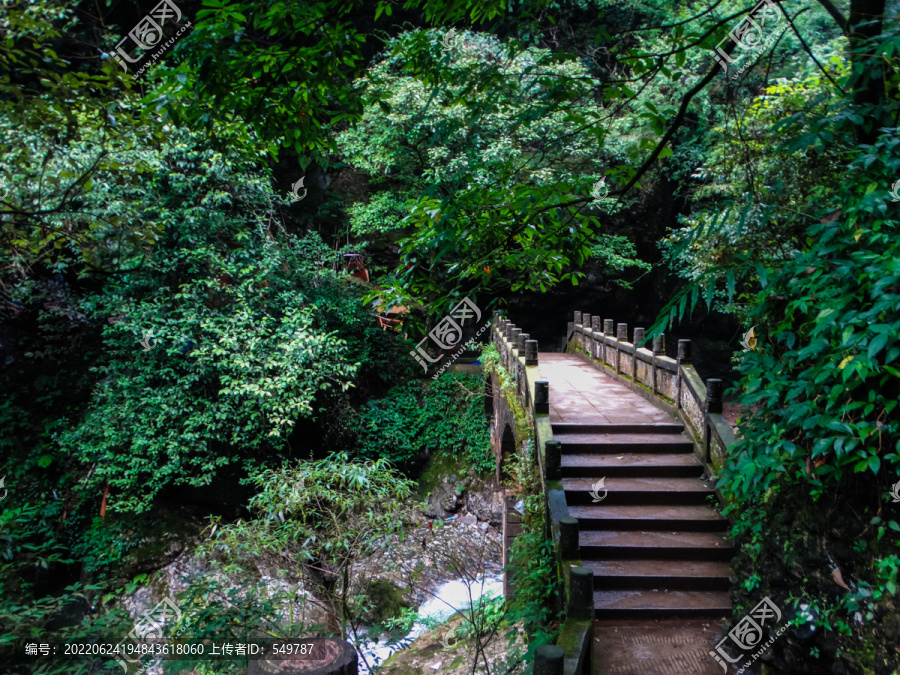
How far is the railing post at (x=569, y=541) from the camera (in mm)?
5344

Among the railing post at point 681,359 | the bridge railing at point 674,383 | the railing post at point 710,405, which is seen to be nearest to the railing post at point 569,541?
the bridge railing at point 674,383

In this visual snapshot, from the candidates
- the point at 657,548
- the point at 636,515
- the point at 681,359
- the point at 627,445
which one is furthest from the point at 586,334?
the point at 657,548

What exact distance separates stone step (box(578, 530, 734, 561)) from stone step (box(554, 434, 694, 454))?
1518mm

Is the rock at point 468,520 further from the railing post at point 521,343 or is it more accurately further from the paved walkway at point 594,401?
the railing post at point 521,343

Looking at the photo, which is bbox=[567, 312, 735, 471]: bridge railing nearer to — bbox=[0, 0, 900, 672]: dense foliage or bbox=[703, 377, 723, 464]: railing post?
bbox=[703, 377, 723, 464]: railing post

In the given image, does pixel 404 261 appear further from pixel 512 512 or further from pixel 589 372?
pixel 589 372

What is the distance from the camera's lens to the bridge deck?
17.9 ft

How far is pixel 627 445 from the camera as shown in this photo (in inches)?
313

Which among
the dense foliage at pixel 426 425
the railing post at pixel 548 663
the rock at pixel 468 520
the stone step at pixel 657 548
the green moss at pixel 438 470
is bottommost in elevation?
the rock at pixel 468 520

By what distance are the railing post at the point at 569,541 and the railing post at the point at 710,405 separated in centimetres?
303

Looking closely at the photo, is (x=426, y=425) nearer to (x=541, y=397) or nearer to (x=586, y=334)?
(x=586, y=334)

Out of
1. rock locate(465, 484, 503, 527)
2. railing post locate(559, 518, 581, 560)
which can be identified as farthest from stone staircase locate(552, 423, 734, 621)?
rock locate(465, 484, 503, 527)

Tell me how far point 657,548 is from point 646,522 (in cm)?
42

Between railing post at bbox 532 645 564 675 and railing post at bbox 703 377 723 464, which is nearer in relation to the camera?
railing post at bbox 532 645 564 675
